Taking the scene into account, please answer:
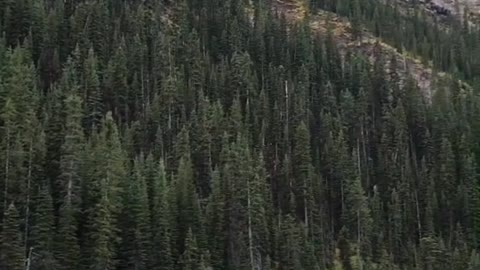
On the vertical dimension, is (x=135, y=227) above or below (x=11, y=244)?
above

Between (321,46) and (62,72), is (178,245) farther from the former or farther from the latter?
(321,46)

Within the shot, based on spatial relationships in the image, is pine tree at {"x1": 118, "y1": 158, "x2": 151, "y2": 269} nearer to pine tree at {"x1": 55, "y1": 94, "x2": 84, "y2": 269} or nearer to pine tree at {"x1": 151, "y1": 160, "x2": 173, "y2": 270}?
pine tree at {"x1": 151, "y1": 160, "x2": 173, "y2": 270}

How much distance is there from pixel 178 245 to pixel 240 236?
26.7 feet

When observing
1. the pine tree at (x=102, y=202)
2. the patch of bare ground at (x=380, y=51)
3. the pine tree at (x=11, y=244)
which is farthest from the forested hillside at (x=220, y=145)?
the patch of bare ground at (x=380, y=51)

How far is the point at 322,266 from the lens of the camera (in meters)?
103

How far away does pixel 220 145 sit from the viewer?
384 feet

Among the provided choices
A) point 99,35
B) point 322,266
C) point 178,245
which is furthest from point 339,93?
point 178,245

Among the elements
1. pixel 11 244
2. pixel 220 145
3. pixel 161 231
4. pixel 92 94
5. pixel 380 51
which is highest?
pixel 380 51

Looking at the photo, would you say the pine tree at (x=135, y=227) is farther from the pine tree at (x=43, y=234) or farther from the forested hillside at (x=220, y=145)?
the pine tree at (x=43, y=234)

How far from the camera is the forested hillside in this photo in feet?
279

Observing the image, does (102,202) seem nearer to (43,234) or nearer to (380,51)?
(43,234)

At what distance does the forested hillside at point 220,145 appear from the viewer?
8506 cm

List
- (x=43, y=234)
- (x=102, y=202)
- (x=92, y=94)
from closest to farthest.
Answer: (x=43, y=234)
(x=102, y=202)
(x=92, y=94)

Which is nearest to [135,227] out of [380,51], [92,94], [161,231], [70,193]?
[161,231]
